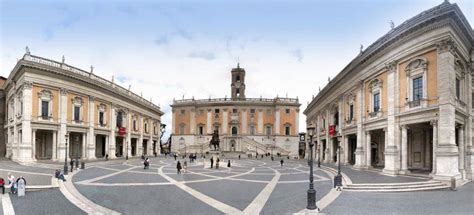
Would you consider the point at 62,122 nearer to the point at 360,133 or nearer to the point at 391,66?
the point at 360,133

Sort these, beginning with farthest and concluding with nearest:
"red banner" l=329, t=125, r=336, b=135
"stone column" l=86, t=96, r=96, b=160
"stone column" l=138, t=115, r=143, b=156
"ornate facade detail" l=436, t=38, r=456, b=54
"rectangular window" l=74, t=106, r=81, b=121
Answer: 1. "stone column" l=138, t=115, r=143, b=156
2. "stone column" l=86, t=96, r=96, b=160
3. "rectangular window" l=74, t=106, r=81, b=121
4. "red banner" l=329, t=125, r=336, b=135
5. "ornate facade detail" l=436, t=38, r=456, b=54

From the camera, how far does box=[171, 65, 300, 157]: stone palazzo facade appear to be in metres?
77.6

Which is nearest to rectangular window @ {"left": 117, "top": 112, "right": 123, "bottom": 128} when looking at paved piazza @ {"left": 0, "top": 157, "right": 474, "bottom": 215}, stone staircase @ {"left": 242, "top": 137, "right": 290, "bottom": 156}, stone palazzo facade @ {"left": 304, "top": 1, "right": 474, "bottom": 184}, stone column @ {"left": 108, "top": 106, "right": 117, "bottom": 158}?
stone column @ {"left": 108, "top": 106, "right": 117, "bottom": 158}

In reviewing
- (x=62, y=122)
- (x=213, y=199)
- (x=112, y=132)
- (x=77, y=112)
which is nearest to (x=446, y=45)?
(x=213, y=199)

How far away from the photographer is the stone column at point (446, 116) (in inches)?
778

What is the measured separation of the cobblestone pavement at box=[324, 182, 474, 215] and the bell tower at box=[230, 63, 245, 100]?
228 ft

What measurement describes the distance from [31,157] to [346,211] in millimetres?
35514

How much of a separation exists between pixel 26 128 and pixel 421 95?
39.6 m

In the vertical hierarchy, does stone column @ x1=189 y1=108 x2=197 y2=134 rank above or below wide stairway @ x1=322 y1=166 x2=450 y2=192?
above

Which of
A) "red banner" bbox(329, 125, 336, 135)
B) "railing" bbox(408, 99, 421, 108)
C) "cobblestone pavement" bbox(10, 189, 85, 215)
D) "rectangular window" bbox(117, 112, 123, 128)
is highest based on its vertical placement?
"railing" bbox(408, 99, 421, 108)

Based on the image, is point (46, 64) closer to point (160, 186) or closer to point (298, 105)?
point (160, 186)

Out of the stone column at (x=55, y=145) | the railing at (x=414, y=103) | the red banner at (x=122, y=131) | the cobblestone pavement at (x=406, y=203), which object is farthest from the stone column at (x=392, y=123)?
the red banner at (x=122, y=131)

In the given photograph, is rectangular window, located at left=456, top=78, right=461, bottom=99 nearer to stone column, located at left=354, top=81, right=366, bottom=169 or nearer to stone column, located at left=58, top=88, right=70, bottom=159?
stone column, located at left=354, top=81, right=366, bottom=169

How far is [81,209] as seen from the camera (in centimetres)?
1316
